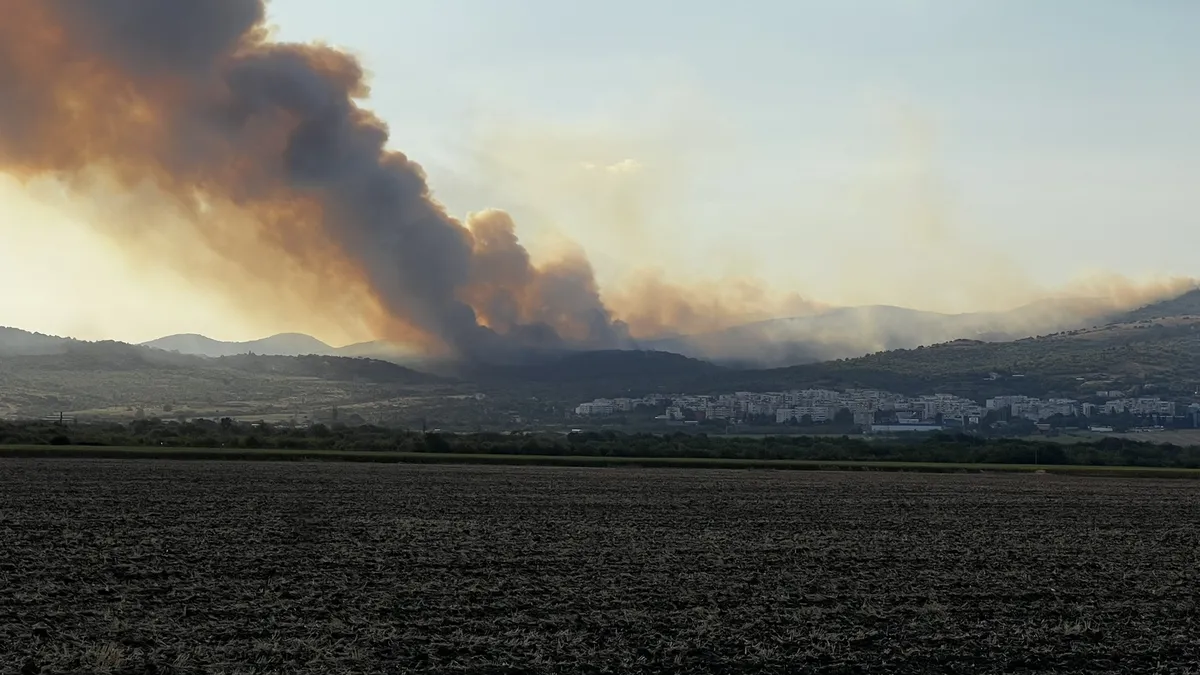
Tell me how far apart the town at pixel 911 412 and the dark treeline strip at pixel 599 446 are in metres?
64.3

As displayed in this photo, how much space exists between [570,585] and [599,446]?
78745 millimetres

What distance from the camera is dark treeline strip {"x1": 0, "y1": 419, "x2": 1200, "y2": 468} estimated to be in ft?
275

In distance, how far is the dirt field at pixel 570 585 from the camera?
50.9ft

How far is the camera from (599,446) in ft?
326

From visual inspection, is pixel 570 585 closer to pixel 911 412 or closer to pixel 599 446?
pixel 599 446

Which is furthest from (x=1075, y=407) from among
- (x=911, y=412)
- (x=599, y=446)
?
(x=599, y=446)

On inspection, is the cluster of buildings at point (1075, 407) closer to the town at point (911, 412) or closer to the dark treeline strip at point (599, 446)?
the town at point (911, 412)

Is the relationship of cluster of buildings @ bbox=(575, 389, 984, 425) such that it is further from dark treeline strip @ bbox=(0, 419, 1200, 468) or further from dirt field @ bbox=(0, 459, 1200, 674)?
dirt field @ bbox=(0, 459, 1200, 674)

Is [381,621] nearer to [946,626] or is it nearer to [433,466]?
[946,626]

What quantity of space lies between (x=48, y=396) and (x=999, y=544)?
19308 centimetres

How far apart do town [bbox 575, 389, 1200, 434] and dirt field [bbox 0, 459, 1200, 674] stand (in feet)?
455

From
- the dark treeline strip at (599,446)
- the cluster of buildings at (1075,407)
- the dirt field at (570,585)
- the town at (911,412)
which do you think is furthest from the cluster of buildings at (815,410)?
the dirt field at (570,585)

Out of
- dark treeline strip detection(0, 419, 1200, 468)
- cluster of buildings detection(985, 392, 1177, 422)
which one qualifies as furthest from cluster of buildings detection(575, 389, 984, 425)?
dark treeline strip detection(0, 419, 1200, 468)

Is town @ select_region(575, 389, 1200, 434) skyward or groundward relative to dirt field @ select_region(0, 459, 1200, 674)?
skyward
